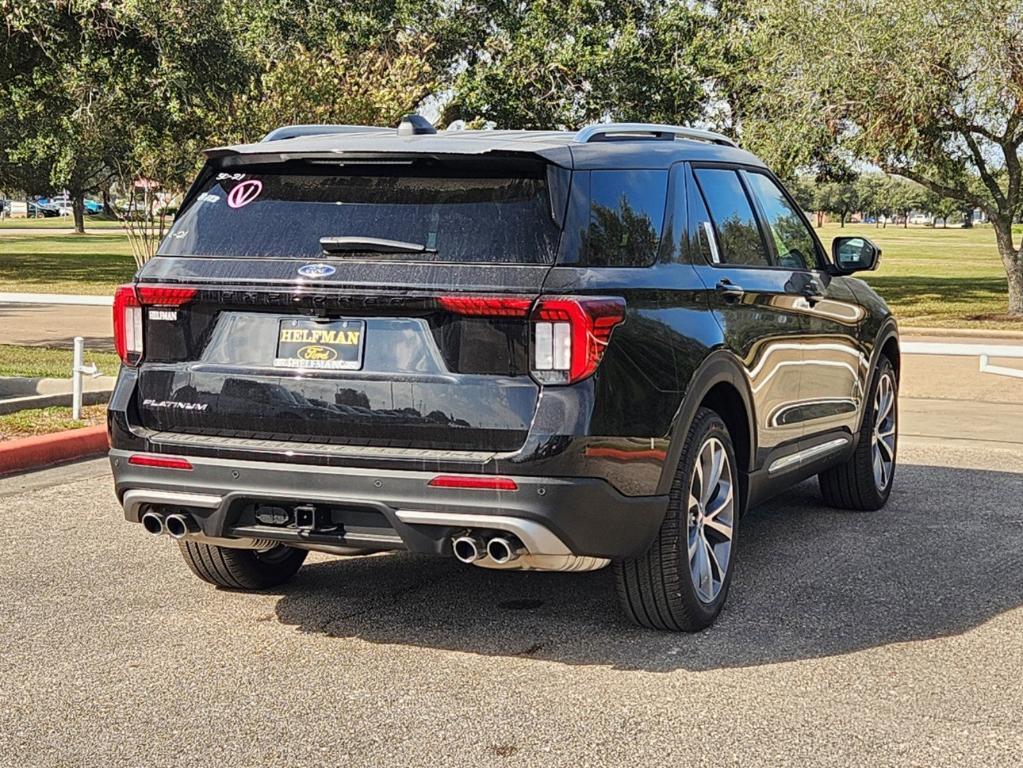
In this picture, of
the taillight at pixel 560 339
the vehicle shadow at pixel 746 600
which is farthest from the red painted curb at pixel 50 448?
the taillight at pixel 560 339

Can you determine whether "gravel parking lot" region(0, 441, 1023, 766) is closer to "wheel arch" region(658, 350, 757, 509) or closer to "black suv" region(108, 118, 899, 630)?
"black suv" region(108, 118, 899, 630)

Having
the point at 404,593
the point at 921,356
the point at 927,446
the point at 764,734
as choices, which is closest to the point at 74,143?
the point at 921,356

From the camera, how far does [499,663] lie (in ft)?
16.6

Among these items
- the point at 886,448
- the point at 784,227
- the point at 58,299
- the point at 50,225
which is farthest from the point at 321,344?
the point at 50,225

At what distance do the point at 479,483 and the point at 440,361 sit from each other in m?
0.43

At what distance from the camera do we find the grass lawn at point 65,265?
3188 centimetres

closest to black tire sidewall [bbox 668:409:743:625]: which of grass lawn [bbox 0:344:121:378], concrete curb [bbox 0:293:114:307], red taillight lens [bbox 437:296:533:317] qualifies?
red taillight lens [bbox 437:296:533:317]

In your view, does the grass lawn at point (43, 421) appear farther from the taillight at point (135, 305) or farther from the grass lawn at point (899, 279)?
the grass lawn at point (899, 279)

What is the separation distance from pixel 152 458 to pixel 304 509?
24.4 inches

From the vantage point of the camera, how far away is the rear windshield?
4.81 metres

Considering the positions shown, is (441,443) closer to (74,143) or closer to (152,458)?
(152,458)

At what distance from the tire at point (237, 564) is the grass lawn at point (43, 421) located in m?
3.86

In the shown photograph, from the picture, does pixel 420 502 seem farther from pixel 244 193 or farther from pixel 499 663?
pixel 244 193

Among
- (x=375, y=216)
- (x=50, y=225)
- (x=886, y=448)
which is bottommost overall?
(x=50, y=225)
